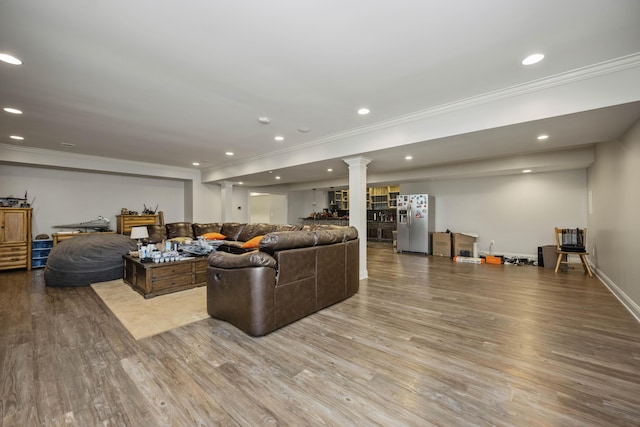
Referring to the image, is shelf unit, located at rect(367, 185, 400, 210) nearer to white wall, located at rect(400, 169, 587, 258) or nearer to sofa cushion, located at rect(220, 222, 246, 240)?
white wall, located at rect(400, 169, 587, 258)

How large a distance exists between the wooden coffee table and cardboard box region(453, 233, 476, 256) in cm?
637

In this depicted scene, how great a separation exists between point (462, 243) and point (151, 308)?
720cm

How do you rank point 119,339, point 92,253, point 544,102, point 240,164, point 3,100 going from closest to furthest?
point 119,339, point 544,102, point 3,100, point 92,253, point 240,164

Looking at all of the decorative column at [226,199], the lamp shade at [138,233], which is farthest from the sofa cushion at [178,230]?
the lamp shade at [138,233]

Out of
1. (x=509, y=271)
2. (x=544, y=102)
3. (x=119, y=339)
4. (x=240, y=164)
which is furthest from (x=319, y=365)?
(x=240, y=164)

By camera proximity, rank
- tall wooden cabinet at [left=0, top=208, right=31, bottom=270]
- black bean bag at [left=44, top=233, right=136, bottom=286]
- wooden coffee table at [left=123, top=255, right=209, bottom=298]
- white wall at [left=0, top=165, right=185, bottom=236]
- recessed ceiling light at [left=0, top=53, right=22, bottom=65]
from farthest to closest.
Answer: white wall at [left=0, top=165, right=185, bottom=236] → tall wooden cabinet at [left=0, top=208, right=31, bottom=270] → black bean bag at [left=44, top=233, right=136, bottom=286] → wooden coffee table at [left=123, top=255, right=209, bottom=298] → recessed ceiling light at [left=0, top=53, right=22, bottom=65]

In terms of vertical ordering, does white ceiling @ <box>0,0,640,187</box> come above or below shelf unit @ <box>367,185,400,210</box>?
above

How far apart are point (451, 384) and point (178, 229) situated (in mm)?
7060

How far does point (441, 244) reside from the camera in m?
7.63

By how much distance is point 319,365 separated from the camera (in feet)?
7.11

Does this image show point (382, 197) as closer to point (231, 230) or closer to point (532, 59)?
point (231, 230)

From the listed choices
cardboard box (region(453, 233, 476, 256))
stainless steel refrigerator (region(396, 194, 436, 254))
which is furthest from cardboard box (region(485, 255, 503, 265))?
stainless steel refrigerator (region(396, 194, 436, 254))

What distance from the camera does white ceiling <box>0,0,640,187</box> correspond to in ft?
6.14

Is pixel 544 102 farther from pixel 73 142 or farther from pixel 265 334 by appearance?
pixel 73 142
